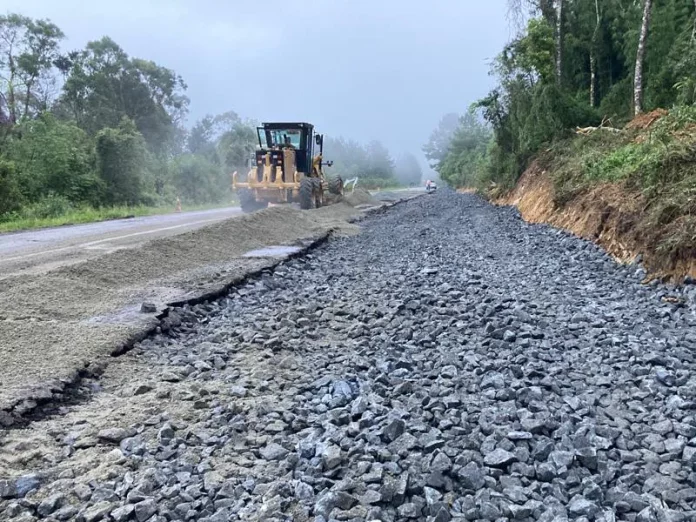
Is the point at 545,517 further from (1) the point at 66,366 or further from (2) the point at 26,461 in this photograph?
(1) the point at 66,366

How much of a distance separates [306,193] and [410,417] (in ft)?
50.9

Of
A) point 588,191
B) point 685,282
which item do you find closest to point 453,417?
point 685,282

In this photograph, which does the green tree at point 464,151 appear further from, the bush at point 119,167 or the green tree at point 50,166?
the green tree at point 50,166

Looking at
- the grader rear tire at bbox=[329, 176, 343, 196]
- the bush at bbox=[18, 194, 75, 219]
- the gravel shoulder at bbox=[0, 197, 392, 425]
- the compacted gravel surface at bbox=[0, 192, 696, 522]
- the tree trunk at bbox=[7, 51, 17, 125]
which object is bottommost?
the compacted gravel surface at bbox=[0, 192, 696, 522]

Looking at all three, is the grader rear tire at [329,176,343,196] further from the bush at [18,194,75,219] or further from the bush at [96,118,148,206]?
the bush at [18,194,75,219]

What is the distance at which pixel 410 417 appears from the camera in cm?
307

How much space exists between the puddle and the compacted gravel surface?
10.7 ft

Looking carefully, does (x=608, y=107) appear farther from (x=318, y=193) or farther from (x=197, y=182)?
(x=197, y=182)

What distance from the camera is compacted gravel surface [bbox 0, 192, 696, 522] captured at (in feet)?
7.84

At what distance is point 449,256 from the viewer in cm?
909

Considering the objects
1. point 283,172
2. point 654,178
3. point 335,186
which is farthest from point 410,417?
point 335,186

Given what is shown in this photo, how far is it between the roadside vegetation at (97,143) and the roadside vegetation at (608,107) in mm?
11419

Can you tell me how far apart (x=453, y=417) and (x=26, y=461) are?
231cm

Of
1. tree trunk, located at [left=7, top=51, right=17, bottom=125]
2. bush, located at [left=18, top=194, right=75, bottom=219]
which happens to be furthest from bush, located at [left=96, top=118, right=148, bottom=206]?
tree trunk, located at [left=7, top=51, right=17, bottom=125]
